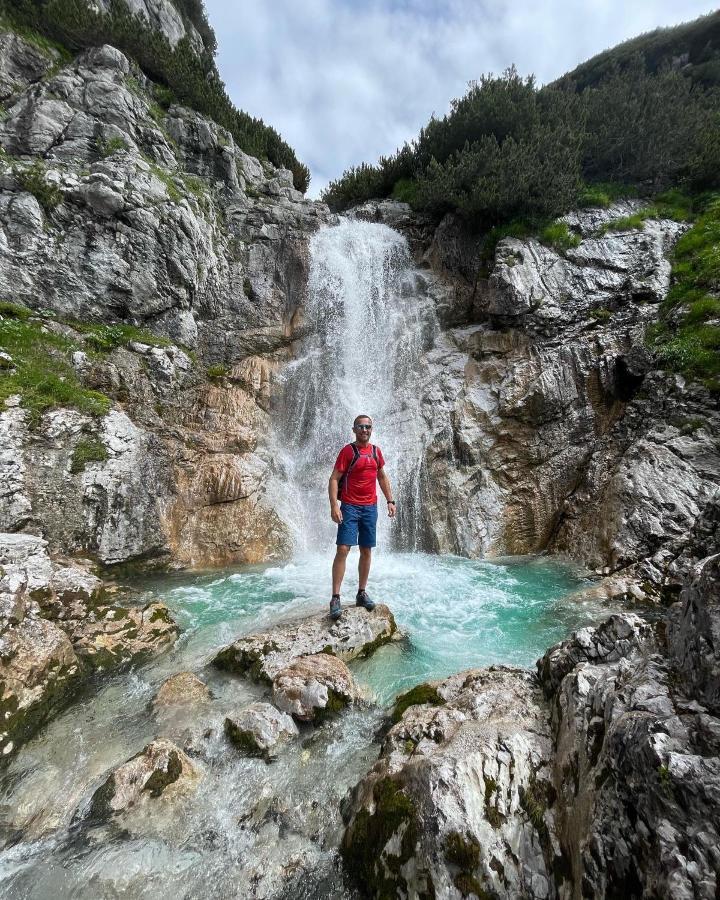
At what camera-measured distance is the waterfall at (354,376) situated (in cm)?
1209

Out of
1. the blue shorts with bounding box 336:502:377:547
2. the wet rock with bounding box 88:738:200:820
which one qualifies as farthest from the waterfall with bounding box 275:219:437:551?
the wet rock with bounding box 88:738:200:820

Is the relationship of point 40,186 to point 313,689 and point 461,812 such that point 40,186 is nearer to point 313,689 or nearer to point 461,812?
point 313,689

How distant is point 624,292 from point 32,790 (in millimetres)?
16819

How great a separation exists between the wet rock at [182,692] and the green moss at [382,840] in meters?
2.49

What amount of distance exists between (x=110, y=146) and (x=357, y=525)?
55.0 ft

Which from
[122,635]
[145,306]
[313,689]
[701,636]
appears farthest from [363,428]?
[145,306]

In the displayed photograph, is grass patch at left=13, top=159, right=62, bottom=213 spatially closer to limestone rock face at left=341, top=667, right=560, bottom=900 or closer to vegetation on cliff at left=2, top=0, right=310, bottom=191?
vegetation on cliff at left=2, top=0, right=310, bottom=191

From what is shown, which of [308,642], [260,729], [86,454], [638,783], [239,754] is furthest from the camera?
[86,454]

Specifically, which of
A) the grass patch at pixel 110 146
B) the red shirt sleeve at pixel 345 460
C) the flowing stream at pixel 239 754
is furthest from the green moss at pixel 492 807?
the grass patch at pixel 110 146

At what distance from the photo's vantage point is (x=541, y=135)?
16.7 meters

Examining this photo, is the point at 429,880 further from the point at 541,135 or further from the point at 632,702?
the point at 541,135

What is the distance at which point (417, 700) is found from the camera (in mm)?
4145

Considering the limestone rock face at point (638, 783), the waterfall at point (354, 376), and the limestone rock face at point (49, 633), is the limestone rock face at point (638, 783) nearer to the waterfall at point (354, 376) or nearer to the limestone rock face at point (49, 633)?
the limestone rock face at point (49, 633)

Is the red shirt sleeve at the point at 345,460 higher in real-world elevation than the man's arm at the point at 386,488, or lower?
higher
